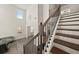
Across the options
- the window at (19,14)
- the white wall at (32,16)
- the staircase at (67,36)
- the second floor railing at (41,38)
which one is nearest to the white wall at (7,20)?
the window at (19,14)

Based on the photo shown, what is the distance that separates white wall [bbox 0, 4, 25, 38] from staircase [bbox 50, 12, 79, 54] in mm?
824

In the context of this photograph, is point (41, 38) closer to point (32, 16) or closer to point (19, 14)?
point (32, 16)

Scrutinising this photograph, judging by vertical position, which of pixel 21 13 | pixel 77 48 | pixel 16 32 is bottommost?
pixel 77 48

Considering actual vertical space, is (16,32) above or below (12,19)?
below

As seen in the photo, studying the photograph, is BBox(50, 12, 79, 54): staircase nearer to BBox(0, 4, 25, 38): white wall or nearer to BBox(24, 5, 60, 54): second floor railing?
BBox(24, 5, 60, 54): second floor railing

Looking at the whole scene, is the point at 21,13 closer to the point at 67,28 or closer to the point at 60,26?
the point at 60,26

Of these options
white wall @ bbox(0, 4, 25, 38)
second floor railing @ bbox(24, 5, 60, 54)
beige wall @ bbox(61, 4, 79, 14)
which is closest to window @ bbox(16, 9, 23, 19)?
white wall @ bbox(0, 4, 25, 38)

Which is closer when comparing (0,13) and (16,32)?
(0,13)

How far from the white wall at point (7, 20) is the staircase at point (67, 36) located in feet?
2.70

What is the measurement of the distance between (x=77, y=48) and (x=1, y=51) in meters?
1.30
